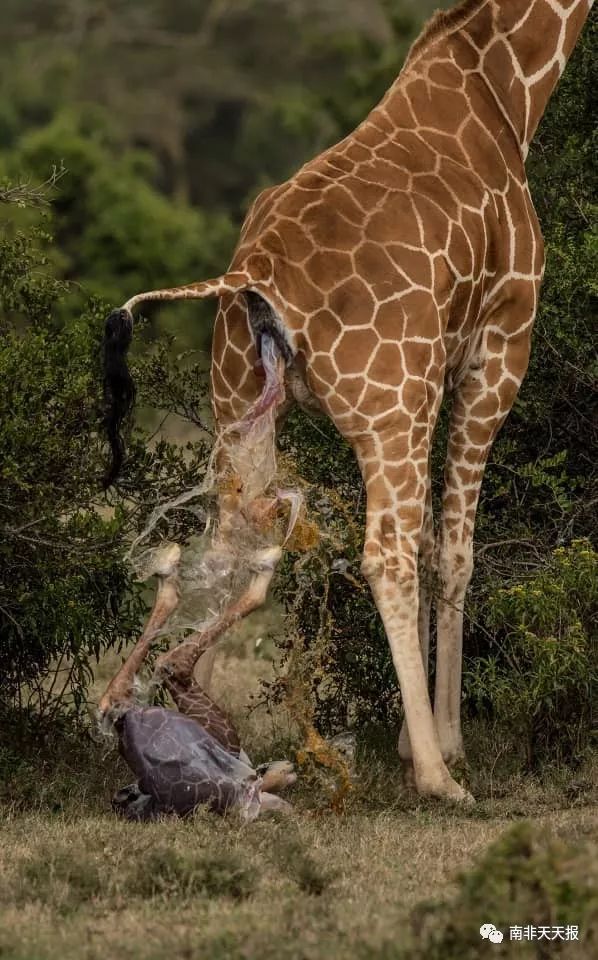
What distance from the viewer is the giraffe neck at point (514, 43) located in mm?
7246

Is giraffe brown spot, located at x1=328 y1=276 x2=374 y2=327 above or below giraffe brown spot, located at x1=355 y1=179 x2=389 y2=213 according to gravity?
below

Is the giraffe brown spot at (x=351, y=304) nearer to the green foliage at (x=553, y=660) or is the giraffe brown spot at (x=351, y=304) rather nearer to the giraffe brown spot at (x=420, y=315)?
the giraffe brown spot at (x=420, y=315)

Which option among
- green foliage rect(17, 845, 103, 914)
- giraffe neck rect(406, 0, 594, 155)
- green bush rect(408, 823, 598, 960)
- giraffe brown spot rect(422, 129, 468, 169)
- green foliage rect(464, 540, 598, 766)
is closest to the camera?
green bush rect(408, 823, 598, 960)

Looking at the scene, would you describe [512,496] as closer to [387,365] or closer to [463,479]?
[463,479]

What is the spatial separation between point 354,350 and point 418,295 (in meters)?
0.35

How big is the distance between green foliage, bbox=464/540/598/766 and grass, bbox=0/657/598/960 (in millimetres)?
218

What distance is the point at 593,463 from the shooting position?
26.1 feet

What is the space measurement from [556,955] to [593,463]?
13.5ft

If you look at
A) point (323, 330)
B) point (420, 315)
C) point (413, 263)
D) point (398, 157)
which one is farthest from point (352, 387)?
point (398, 157)

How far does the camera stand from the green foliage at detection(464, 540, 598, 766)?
6625 mm

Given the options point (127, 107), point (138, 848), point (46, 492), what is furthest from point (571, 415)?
point (127, 107)

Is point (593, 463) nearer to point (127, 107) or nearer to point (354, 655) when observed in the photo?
point (354, 655)

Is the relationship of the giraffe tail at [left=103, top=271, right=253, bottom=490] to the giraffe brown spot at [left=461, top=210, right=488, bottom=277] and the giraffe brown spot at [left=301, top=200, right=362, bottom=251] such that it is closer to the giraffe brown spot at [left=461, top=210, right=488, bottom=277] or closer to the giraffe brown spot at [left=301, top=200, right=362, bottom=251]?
the giraffe brown spot at [left=301, top=200, right=362, bottom=251]

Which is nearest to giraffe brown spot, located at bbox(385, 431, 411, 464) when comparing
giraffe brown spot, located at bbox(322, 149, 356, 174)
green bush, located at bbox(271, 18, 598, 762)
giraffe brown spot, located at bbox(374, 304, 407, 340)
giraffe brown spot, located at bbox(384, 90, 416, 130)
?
giraffe brown spot, located at bbox(374, 304, 407, 340)
